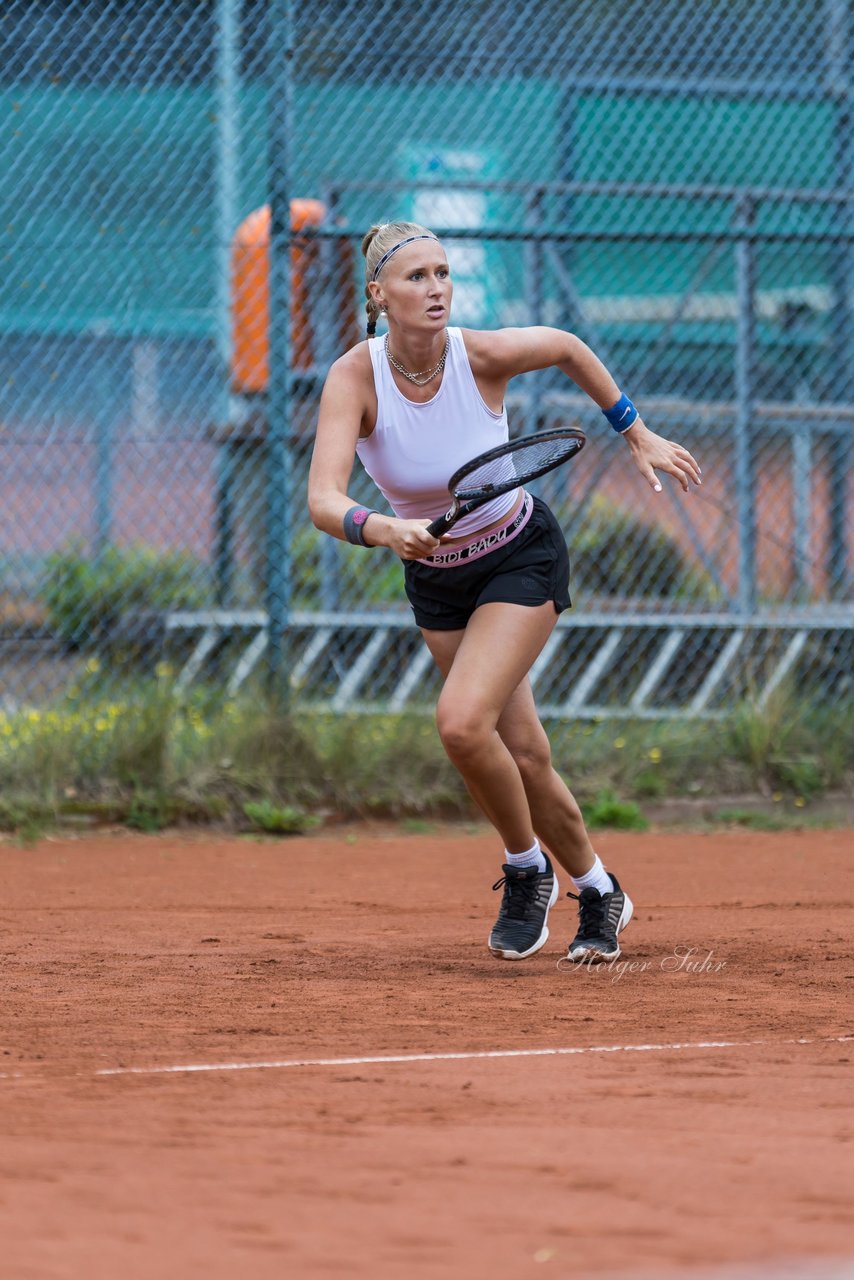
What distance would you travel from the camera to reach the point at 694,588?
8.77 m

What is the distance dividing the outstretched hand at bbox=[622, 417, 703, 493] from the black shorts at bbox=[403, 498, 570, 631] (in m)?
Result: 0.32

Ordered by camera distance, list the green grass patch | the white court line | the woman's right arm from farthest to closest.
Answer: the green grass patch
the woman's right arm
the white court line

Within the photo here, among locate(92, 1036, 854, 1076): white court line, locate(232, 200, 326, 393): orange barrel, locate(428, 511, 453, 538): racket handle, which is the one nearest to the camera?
locate(92, 1036, 854, 1076): white court line

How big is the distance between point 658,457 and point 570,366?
0.36 meters

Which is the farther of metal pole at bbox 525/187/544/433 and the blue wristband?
metal pole at bbox 525/187/544/433

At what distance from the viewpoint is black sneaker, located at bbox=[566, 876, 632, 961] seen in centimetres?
467

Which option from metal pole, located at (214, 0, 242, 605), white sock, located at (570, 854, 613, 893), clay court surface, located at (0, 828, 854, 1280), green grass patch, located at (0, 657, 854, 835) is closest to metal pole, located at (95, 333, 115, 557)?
metal pole, located at (214, 0, 242, 605)

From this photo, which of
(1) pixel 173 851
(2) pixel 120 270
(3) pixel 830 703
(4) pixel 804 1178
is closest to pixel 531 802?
(4) pixel 804 1178

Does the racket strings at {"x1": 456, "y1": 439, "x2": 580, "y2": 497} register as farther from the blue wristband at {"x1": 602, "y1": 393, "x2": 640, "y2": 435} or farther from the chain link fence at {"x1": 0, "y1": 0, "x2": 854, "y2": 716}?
the chain link fence at {"x1": 0, "y1": 0, "x2": 854, "y2": 716}

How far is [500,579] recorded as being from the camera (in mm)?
4566

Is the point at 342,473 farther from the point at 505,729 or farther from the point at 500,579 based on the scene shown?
the point at 505,729

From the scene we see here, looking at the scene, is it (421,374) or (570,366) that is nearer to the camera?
(421,374)

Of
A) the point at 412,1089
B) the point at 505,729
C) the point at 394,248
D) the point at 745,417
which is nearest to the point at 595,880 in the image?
the point at 505,729

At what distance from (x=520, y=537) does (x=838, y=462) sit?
5.19m
